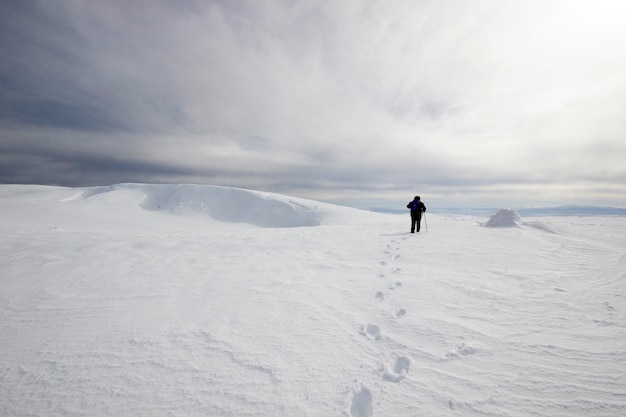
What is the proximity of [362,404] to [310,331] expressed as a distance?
1.37m

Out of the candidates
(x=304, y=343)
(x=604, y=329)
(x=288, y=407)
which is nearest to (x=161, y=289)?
(x=304, y=343)

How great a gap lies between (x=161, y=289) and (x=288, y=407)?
4.24m

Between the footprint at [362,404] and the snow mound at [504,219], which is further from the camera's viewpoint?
the snow mound at [504,219]

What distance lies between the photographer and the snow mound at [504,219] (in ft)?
43.0

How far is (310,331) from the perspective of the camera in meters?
4.05

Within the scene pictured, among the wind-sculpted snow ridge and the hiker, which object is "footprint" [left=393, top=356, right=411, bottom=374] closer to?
the hiker

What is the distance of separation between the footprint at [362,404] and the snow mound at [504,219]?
13650mm

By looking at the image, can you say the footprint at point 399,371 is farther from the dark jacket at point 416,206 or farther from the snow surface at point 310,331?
the dark jacket at point 416,206

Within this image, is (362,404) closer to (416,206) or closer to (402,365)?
(402,365)

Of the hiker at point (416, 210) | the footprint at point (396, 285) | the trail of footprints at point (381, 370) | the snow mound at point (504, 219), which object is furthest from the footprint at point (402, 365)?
the snow mound at point (504, 219)

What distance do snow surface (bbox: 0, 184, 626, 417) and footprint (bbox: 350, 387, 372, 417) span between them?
12mm

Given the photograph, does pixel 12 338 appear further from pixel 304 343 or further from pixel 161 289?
pixel 304 343

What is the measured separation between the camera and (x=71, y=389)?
2945mm

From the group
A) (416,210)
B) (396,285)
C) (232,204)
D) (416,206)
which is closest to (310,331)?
(396,285)
